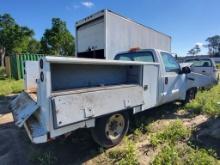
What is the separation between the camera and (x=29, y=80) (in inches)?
191

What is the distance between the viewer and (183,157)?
317 centimetres

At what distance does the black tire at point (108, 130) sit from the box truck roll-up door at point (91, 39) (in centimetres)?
414

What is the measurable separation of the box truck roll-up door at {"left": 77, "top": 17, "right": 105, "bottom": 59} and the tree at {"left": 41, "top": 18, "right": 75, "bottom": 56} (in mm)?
29794

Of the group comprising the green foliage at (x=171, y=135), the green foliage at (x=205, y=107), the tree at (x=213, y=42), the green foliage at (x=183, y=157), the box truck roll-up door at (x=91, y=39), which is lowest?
the green foliage at (x=183, y=157)

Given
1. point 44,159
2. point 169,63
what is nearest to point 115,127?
point 44,159

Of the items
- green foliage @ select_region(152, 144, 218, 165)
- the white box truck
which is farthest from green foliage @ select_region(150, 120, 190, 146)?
the white box truck

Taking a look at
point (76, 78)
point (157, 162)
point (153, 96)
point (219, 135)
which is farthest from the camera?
point (153, 96)

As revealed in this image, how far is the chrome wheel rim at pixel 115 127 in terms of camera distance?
3.39 metres

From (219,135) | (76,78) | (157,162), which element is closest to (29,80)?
(76,78)

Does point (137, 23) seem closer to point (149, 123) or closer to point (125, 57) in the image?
point (125, 57)

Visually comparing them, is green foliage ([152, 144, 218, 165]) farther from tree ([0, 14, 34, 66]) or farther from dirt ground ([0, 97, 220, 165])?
tree ([0, 14, 34, 66])

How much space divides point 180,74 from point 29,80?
4.13 meters

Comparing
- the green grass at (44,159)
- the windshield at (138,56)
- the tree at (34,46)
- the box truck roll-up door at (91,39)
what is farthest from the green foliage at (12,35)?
the green grass at (44,159)

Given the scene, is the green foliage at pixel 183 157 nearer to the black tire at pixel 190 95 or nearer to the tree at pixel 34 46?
the black tire at pixel 190 95
